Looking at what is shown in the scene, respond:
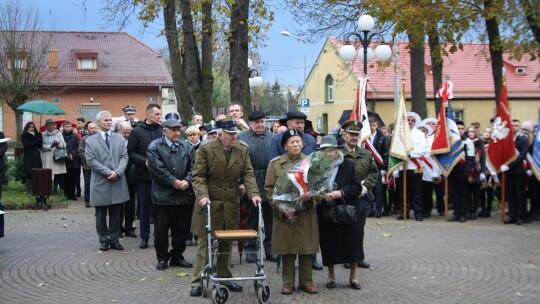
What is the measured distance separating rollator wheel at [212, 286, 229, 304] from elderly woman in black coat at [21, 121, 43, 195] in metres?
11.2

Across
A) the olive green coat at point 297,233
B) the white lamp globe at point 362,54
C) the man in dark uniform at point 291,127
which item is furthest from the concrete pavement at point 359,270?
the white lamp globe at point 362,54

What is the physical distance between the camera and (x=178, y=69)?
65.0ft

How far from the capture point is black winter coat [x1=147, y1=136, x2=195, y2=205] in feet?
30.5

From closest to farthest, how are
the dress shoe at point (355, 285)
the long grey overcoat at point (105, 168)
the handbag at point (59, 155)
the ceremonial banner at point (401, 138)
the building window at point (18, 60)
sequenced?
1. the dress shoe at point (355, 285)
2. the long grey overcoat at point (105, 168)
3. the ceremonial banner at point (401, 138)
4. the handbag at point (59, 155)
5. the building window at point (18, 60)

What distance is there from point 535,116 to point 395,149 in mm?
35682

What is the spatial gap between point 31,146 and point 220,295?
445 inches

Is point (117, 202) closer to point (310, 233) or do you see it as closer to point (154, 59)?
point (310, 233)

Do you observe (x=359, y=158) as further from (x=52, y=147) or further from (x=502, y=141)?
(x=52, y=147)

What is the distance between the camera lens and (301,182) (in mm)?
7793

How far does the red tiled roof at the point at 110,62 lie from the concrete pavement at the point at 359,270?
36236 millimetres

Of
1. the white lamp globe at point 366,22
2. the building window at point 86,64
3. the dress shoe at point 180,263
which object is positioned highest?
the building window at point 86,64

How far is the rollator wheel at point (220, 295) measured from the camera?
739 centimetres

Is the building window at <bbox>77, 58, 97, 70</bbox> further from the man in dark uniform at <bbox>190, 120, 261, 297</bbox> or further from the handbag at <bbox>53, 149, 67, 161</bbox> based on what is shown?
the man in dark uniform at <bbox>190, 120, 261, 297</bbox>

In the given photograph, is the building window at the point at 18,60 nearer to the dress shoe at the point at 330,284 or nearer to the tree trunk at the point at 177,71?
the tree trunk at the point at 177,71
